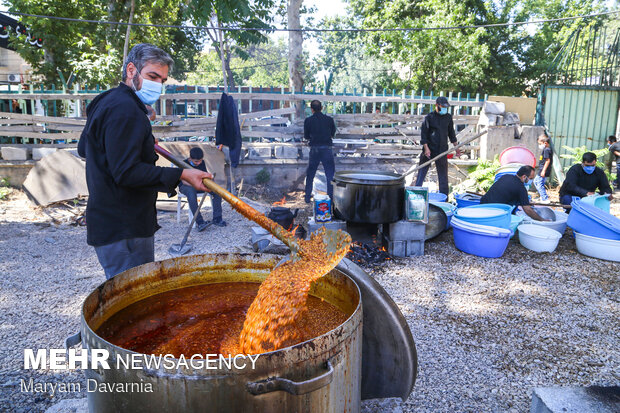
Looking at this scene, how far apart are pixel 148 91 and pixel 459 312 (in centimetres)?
358

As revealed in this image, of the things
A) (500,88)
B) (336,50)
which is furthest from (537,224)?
(336,50)

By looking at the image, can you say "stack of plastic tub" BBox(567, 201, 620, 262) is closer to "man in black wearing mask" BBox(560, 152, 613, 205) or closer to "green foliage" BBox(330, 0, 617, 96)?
"man in black wearing mask" BBox(560, 152, 613, 205)

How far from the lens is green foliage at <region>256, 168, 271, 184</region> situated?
9.95 metres

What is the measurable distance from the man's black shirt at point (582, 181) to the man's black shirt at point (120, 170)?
748 centimetres

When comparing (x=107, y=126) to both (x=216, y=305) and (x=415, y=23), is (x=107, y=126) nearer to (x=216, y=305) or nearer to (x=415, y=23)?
(x=216, y=305)

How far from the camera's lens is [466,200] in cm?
727

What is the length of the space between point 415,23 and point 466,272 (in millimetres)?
13483

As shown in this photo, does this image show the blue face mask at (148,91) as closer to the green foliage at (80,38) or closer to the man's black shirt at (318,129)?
the man's black shirt at (318,129)

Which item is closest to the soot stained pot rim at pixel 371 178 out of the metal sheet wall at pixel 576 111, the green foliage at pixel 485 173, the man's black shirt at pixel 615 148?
the green foliage at pixel 485 173

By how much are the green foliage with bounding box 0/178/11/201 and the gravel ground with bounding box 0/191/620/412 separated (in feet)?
7.52

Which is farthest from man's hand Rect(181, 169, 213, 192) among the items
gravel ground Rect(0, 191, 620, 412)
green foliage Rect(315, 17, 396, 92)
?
green foliage Rect(315, 17, 396, 92)

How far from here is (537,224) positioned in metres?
6.36

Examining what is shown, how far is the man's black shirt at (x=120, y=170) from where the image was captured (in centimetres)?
209
